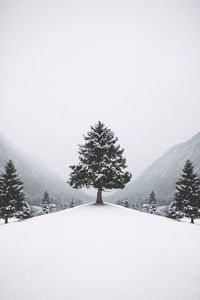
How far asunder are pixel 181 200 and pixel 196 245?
64.5 feet

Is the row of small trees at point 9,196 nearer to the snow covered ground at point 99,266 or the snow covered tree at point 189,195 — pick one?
the snow covered ground at point 99,266

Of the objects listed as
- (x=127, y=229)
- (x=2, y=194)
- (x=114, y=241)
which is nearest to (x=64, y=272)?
(x=114, y=241)

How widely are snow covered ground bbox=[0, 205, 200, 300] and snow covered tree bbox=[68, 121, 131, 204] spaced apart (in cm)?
982

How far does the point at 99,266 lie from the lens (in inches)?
216

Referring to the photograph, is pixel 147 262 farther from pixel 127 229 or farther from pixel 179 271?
pixel 127 229

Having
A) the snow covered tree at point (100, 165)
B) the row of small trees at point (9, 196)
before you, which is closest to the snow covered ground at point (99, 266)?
the snow covered tree at point (100, 165)

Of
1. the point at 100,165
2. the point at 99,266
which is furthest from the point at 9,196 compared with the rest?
the point at 99,266

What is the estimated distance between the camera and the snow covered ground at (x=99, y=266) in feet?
14.2

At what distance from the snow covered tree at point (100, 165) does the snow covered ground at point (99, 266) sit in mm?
9823

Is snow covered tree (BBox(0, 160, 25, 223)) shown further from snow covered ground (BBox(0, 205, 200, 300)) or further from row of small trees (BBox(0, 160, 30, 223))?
snow covered ground (BBox(0, 205, 200, 300))

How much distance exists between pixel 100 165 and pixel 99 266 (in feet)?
44.1

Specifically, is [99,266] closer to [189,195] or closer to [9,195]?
[9,195]

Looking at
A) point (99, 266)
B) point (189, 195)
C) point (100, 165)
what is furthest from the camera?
point (189, 195)

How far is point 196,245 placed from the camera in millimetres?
7703
